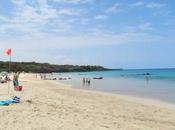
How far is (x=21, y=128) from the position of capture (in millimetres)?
9102

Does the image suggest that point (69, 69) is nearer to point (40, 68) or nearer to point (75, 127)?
point (40, 68)

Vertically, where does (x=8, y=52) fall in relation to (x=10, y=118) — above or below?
above

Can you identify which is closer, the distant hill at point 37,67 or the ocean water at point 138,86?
the ocean water at point 138,86

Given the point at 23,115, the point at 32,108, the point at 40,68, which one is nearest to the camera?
the point at 23,115

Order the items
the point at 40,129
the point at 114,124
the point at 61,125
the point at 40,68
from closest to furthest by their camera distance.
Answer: the point at 40,129
the point at 61,125
the point at 114,124
the point at 40,68

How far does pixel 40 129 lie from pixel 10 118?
6.34ft

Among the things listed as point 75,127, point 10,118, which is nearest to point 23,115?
point 10,118

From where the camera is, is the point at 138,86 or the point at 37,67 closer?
the point at 138,86

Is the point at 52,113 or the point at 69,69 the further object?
the point at 69,69

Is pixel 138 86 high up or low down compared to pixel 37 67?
down

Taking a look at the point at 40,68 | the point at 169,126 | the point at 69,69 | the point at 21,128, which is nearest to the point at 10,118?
the point at 21,128

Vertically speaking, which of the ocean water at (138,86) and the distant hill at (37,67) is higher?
the distant hill at (37,67)

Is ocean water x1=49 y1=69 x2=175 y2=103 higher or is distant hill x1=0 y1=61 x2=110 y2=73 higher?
distant hill x1=0 y1=61 x2=110 y2=73

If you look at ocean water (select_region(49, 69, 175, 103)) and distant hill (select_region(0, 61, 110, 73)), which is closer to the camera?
ocean water (select_region(49, 69, 175, 103))
